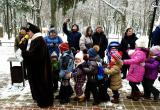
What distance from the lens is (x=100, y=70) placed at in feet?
19.7

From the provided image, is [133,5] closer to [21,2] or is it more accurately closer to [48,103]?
[21,2]

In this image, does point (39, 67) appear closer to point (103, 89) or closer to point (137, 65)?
point (103, 89)

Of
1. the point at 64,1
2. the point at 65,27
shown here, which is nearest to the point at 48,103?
the point at 65,27

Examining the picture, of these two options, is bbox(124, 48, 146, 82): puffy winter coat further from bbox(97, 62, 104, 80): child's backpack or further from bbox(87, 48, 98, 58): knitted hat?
bbox(87, 48, 98, 58): knitted hat

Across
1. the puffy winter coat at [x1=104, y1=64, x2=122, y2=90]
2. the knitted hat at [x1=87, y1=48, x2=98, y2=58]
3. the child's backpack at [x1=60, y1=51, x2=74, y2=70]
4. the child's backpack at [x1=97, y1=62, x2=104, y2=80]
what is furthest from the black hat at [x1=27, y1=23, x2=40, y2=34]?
the puffy winter coat at [x1=104, y1=64, x2=122, y2=90]

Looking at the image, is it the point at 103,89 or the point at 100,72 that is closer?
the point at 100,72

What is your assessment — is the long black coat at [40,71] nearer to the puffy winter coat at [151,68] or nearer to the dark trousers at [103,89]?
the dark trousers at [103,89]

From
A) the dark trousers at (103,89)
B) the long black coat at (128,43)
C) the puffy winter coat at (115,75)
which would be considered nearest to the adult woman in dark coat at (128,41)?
the long black coat at (128,43)

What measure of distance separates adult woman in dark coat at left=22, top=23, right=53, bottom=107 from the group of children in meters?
0.37

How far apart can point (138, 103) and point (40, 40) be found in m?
2.84

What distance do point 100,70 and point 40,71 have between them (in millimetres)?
1388

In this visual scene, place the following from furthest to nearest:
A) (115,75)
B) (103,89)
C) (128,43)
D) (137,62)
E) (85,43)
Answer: (128,43), (85,43), (103,89), (115,75), (137,62)

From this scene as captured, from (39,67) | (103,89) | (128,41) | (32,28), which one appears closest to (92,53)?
(103,89)

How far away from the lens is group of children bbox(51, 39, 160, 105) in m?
5.94
